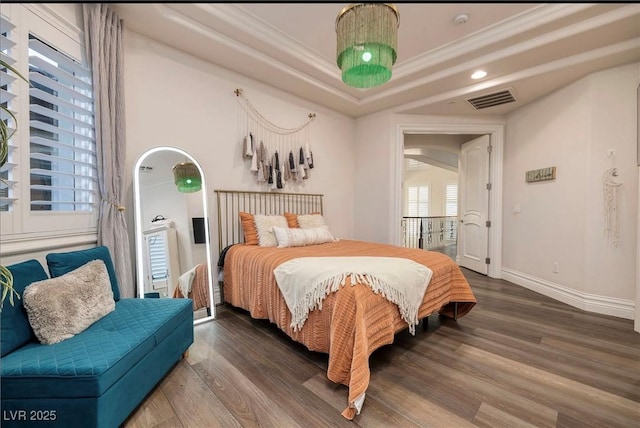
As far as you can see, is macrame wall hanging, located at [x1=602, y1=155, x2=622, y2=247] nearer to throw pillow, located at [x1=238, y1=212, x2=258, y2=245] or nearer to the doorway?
the doorway

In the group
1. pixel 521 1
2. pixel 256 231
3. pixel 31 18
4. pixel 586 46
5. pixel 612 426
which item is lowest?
pixel 612 426

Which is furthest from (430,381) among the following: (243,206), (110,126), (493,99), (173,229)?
(493,99)

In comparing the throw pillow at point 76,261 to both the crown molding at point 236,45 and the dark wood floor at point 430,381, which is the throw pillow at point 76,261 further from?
the crown molding at point 236,45

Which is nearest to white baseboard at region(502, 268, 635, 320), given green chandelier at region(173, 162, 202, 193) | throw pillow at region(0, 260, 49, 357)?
green chandelier at region(173, 162, 202, 193)

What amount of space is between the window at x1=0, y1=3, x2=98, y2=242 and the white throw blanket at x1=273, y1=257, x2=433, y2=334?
1569 mm

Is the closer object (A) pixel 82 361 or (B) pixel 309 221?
(A) pixel 82 361

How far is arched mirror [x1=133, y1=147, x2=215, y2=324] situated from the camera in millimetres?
2359

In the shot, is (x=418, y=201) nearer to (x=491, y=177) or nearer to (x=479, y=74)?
(x=491, y=177)

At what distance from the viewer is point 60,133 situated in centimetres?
182

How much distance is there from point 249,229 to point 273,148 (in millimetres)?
1244

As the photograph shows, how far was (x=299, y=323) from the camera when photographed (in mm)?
1901

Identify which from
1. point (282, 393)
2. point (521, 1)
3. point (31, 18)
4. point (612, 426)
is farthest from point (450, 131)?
point (31, 18)

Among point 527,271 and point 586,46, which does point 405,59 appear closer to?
point 586,46

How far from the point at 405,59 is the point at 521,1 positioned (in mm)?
1162
